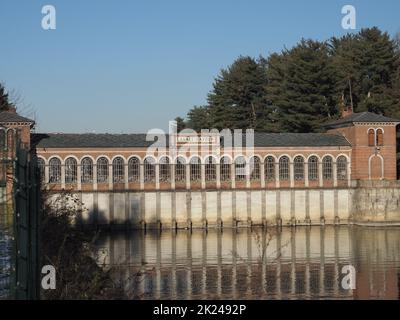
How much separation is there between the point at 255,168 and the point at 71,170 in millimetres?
14943

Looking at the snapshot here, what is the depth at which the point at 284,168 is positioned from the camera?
5753cm

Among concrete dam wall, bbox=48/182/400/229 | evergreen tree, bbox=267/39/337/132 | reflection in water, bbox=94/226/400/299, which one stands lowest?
reflection in water, bbox=94/226/400/299

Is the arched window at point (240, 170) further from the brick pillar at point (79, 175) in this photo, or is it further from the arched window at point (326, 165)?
the brick pillar at point (79, 175)

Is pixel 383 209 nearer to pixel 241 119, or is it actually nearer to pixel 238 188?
pixel 238 188

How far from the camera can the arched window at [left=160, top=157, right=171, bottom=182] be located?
56.0 m

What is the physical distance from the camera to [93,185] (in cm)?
5478

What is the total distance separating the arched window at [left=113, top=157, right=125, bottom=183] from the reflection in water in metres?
5.35

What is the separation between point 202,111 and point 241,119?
15543 mm

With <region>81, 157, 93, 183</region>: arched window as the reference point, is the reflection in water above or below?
below

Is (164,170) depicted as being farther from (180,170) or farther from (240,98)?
(240,98)

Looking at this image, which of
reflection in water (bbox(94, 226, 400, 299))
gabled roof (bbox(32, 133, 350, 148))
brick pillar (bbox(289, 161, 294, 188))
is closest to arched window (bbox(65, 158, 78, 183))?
gabled roof (bbox(32, 133, 350, 148))

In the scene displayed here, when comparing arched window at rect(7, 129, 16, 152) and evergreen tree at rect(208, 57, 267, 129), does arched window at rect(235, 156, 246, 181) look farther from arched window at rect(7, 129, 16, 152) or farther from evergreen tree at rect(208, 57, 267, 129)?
arched window at rect(7, 129, 16, 152)

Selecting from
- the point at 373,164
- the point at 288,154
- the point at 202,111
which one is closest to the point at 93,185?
the point at 288,154

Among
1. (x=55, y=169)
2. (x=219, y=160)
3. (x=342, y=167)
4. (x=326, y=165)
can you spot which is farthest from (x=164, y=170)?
(x=342, y=167)
